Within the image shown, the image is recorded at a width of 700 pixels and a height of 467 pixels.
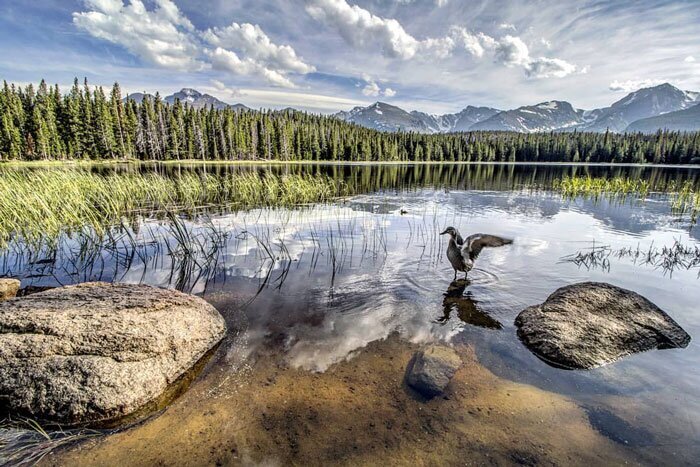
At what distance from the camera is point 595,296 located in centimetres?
699

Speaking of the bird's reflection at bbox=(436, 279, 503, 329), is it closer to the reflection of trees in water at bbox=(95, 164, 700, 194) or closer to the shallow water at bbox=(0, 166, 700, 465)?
the shallow water at bbox=(0, 166, 700, 465)

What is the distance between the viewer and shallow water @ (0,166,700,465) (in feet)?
13.1

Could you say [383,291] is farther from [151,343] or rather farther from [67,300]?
[67,300]

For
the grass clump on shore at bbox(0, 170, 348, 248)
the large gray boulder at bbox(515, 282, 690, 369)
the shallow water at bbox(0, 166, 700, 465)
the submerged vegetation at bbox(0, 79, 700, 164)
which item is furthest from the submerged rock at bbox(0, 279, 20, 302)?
the submerged vegetation at bbox(0, 79, 700, 164)

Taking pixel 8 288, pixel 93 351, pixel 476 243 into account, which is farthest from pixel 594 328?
pixel 8 288

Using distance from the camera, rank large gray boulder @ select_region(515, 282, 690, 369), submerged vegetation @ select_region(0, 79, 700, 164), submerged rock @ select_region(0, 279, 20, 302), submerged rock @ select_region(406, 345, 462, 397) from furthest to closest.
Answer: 1. submerged vegetation @ select_region(0, 79, 700, 164)
2. submerged rock @ select_region(0, 279, 20, 302)
3. large gray boulder @ select_region(515, 282, 690, 369)
4. submerged rock @ select_region(406, 345, 462, 397)

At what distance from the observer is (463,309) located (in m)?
7.51

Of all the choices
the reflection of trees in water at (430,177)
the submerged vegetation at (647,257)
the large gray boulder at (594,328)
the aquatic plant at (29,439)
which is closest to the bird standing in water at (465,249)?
the large gray boulder at (594,328)

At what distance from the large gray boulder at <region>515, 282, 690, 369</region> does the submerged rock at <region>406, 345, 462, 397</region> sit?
1.81 meters

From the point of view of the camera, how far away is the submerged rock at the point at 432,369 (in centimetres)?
480

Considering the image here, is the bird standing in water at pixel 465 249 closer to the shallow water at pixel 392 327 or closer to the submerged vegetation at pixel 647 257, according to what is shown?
the shallow water at pixel 392 327

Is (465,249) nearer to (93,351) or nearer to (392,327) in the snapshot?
(392,327)

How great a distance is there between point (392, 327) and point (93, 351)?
5.05 m

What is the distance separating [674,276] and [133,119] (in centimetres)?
9745
